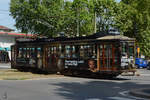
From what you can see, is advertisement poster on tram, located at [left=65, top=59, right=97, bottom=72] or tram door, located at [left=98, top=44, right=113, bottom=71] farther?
advertisement poster on tram, located at [left=65, top=59, right=97, bottom=72]

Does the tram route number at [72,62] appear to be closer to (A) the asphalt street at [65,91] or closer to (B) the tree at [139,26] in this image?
(A) the asphalt street at [65,91]

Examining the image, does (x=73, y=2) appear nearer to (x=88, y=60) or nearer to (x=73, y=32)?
(x=73, y=32)

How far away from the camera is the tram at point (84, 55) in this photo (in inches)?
818

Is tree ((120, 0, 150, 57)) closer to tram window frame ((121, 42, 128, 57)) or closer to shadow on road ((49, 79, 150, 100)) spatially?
tram window frame ((121, 42, 128, 57))

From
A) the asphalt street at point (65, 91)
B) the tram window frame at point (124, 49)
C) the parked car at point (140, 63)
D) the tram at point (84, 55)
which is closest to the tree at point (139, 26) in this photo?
the parked car at point (140, 63)

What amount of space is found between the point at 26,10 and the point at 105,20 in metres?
14.9

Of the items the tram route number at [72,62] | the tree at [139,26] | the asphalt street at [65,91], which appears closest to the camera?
the asphalt street at [65,91]

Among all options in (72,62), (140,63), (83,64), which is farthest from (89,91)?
(140,63)

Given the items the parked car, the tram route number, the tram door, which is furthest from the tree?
the tram door

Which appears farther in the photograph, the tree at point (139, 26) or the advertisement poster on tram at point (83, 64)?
the tree at point (139, 26)

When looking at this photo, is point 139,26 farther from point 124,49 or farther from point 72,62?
point 124,49

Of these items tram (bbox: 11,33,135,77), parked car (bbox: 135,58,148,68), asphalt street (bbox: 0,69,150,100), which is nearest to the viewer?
asphalt street (bbox: 0,69,150,100)

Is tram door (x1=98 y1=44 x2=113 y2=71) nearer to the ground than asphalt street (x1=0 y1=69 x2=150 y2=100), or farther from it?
farther from it

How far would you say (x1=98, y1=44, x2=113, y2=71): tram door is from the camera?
20844 mm
